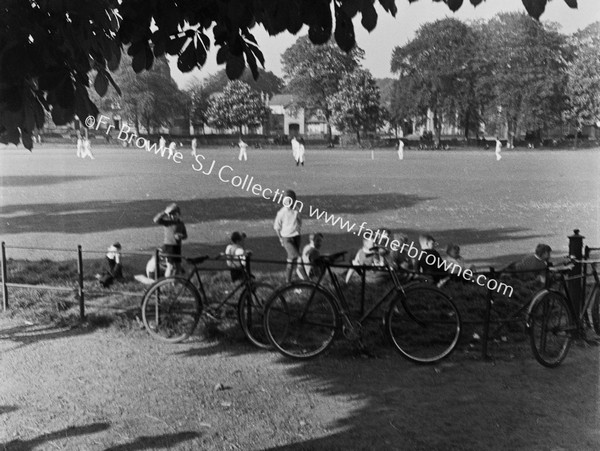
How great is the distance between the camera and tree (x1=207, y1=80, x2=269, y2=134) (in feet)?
17.3

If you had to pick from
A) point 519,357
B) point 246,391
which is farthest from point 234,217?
point 519,357

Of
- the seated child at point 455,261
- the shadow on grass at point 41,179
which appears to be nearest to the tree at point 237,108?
the shadow on grass at point 41,179

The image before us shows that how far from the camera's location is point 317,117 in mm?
5641

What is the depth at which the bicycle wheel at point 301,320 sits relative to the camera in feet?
17.8

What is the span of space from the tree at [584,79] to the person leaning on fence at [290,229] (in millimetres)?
2316

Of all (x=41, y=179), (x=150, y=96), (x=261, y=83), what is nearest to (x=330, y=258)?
(x=261, y=83)

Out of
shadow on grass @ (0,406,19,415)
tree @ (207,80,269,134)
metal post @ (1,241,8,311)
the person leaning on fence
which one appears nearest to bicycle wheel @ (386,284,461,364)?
the person leaning on fence

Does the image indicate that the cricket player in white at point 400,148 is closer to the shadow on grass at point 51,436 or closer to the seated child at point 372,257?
the seated child at point 372,257

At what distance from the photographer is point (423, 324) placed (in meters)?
5.46

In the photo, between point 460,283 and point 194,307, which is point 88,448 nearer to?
point 194,307

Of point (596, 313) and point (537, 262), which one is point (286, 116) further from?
point (596, 313)

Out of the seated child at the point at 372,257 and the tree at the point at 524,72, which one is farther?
the seated child at the point at 372,257

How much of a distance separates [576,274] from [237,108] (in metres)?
3.19

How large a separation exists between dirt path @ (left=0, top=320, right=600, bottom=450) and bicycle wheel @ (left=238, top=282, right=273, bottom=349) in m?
0.13
